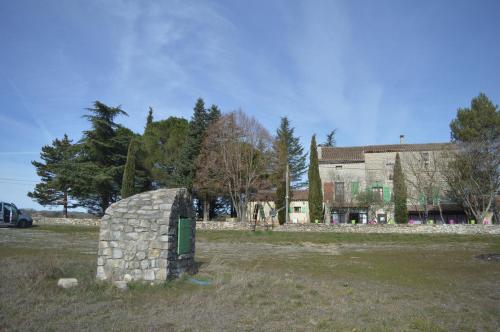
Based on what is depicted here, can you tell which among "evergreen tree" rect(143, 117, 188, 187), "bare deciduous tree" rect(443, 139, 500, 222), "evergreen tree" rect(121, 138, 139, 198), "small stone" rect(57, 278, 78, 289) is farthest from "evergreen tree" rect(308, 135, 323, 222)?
"small stone" rect(57, 278, 78, 289)

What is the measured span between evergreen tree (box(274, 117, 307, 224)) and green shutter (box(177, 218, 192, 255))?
3055 cm

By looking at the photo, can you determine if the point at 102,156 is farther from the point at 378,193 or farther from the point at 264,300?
the point at 264,300

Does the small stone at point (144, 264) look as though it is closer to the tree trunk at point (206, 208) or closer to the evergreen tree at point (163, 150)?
the evergreen tree at point (163, 150)

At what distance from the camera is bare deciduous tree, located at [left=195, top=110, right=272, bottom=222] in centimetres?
3947

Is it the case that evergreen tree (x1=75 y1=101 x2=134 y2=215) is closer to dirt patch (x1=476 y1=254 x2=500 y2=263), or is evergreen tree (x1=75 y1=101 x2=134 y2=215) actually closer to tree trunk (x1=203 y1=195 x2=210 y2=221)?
tree trunk (x1=203 y1=195 x2=210 y2=221)

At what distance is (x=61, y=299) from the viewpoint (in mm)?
7895

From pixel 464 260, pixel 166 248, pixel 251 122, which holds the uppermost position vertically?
pixel 251 122

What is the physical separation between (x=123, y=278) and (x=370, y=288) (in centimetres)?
635

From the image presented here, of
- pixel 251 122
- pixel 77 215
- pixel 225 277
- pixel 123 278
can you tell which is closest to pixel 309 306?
pixel 225 277

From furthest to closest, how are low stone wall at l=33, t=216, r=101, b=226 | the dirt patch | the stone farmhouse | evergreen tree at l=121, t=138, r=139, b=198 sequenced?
evergreen tree at l=121, t=138, r=139, b=198
the stone farmhouse
low stone wall at l=33, t=216, r=101, b=226
the dirt patch

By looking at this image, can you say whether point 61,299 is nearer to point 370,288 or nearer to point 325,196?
point 370,288

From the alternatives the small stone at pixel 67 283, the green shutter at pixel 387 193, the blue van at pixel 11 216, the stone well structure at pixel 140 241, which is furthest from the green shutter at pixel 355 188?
the small stone at pixel 67 283

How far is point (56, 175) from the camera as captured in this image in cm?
4472

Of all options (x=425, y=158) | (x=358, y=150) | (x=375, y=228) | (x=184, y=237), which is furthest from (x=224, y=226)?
(x=184, y=237)
